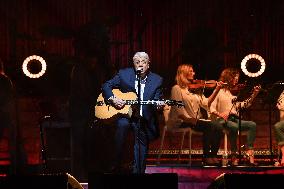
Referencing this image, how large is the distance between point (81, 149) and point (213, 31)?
5.08 metres

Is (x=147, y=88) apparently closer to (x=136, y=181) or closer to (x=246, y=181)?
(x=136, y=181)

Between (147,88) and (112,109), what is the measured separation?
33.0 inches

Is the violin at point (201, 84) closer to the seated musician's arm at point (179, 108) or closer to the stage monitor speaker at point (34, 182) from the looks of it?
the seated musician's arm at point (179, 108)

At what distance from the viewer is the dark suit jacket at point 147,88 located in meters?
7.26

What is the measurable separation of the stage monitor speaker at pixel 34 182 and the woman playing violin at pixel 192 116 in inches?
201

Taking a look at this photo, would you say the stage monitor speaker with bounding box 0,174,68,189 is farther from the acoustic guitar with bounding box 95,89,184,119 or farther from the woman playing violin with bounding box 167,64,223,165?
the woman playing violin with bounding box 167,64,223,165

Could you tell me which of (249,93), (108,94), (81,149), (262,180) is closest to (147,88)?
(108,94)

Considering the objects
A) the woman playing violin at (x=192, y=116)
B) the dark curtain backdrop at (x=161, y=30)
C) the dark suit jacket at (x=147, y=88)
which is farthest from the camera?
the dark curtain backdrop at (x=161, y=30)

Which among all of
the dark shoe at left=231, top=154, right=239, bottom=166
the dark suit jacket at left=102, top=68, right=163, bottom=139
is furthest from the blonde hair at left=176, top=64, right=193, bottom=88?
the dark suit jacket at left=102, top=68, right=163, bottom=139

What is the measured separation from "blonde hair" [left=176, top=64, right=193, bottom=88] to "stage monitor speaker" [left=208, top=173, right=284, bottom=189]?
16.8 ft

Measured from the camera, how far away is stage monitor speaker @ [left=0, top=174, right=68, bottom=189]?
3908 mm

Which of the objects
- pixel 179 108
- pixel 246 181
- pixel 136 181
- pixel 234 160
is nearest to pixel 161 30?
pixel 179 108

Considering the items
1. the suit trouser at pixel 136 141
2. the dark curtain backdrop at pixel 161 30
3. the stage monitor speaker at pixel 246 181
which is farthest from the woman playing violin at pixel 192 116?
the stage monitor speaker at pixel 246 181

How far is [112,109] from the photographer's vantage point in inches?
313
